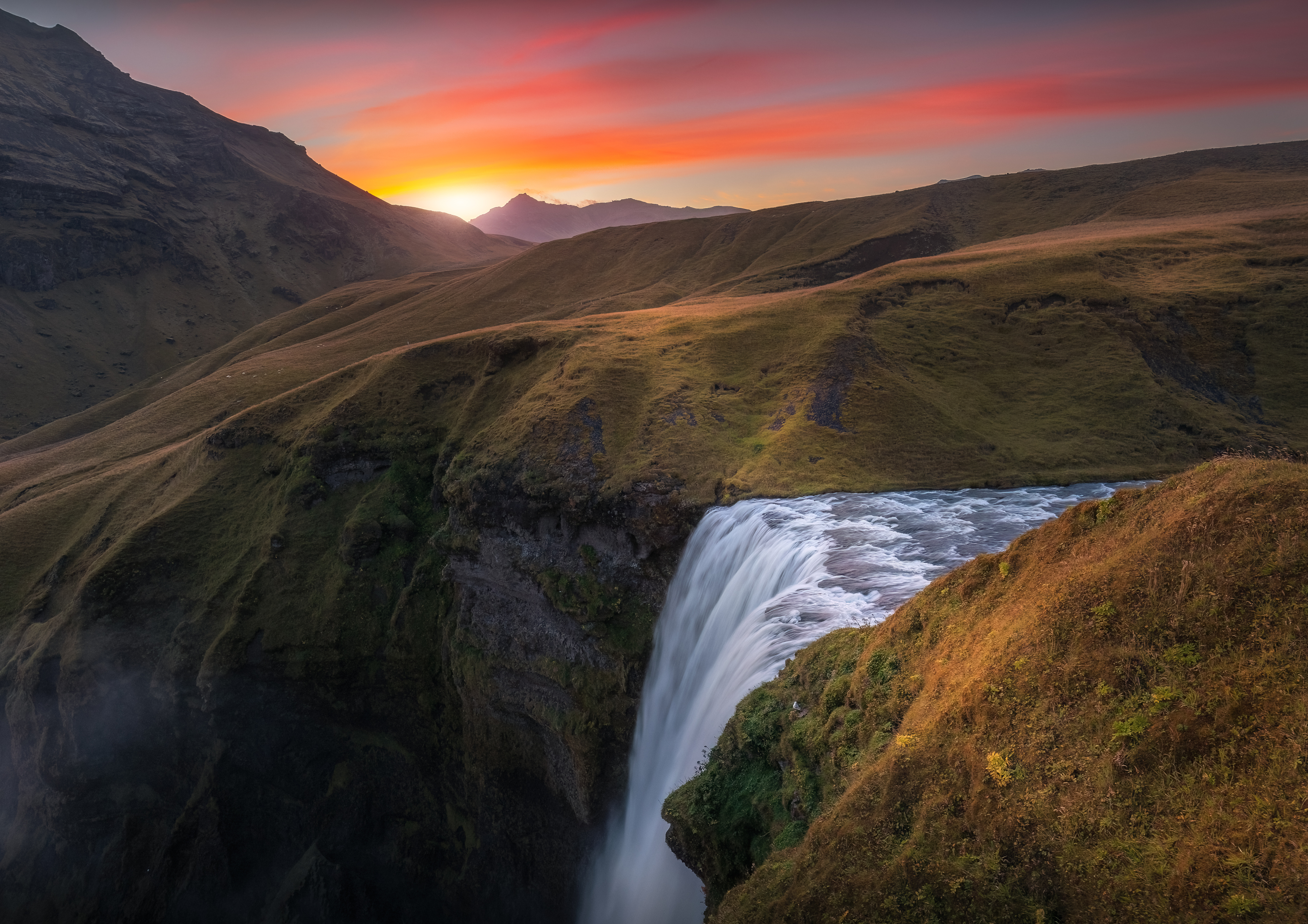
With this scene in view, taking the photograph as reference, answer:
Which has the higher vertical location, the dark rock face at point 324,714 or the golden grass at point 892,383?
the golden grass at point 892,383

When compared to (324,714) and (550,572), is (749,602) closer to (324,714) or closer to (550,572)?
(550,572)

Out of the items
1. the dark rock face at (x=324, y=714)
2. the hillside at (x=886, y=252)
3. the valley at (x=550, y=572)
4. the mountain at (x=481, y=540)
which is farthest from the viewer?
the hillside at (x=886, y=252)

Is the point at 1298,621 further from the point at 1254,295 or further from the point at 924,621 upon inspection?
the point at 1254,295

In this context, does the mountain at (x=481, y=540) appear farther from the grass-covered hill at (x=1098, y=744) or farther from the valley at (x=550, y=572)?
the grass-covered hill at (x=1098, y=744)

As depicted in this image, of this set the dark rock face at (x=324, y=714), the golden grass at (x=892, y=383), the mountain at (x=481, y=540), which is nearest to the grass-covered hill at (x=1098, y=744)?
the mountain at (x=481, y=540)

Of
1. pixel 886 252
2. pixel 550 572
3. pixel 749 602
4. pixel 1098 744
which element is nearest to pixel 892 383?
pixel 550 572

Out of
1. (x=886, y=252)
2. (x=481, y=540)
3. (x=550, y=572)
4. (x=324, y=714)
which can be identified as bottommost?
(x=324, y=714)

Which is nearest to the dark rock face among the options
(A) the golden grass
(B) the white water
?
(A) the golden grass
